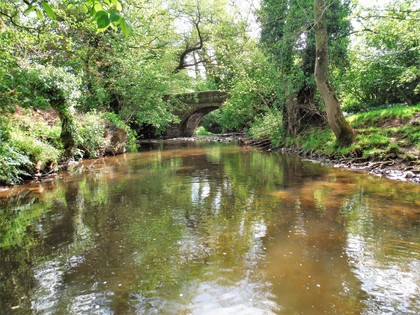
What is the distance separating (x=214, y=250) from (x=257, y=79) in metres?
15.8

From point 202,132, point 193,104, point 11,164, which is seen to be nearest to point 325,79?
point 11,164

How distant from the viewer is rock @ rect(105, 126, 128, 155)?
15.6 m

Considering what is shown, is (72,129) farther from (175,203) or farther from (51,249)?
(51,249)

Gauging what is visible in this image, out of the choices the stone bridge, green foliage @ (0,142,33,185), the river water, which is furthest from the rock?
the stone bridge

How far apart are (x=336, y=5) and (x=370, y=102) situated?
4.07m

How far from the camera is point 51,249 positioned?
3920 mm

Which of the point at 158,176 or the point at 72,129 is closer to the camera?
the point at 158,176

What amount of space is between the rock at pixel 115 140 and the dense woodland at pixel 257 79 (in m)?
0.61

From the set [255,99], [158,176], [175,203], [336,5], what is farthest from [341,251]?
[255,99]

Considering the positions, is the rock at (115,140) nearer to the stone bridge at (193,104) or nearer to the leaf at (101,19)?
the stone bridge at (193,104)

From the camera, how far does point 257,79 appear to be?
1833cm

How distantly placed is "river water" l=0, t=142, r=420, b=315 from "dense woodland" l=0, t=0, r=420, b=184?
292 cm

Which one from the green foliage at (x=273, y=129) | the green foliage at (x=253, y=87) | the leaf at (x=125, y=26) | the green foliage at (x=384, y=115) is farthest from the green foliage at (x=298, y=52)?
the leaf at (x=125, y=26)

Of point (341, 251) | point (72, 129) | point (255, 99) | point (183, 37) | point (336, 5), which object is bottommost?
point (341, 251)
